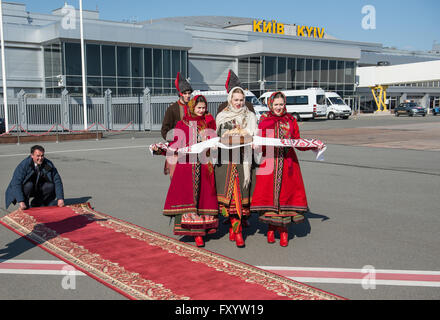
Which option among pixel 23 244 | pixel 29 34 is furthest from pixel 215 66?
pixel 23 244

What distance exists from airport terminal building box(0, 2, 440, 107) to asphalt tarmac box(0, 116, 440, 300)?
85.9 ft

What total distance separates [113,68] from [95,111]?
8.65 m

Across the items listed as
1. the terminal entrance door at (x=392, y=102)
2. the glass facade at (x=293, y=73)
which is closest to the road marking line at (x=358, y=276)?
the glass facade at (x=293, y=73)

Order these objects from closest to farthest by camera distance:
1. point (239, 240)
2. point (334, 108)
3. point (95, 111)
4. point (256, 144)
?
point (256, 144), point (239, 240), point (95, 111), point (334, 108)

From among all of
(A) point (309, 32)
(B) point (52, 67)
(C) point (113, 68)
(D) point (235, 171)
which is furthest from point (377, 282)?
(A) point (309, 32)

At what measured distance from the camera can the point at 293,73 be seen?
51.0 m

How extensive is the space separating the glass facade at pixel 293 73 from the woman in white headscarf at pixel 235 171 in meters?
43.3

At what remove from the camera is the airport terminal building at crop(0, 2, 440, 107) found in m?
37.8

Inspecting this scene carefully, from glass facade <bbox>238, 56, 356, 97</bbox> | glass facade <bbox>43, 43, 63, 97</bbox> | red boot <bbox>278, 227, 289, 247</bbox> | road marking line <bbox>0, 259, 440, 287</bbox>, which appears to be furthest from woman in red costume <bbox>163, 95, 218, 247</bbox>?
glass facade <bbox>238, 56, 356, 97</bbox>

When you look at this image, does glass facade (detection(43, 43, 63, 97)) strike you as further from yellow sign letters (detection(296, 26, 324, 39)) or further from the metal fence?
yellow sign letters (detection(296, 26, 324, 39))

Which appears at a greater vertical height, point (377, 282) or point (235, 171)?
point (235, 171)

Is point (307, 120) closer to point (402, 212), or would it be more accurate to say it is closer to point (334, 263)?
point (402, 212)

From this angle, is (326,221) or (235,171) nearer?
A: (235,171)

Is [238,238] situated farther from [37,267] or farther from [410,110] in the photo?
[410,110]
